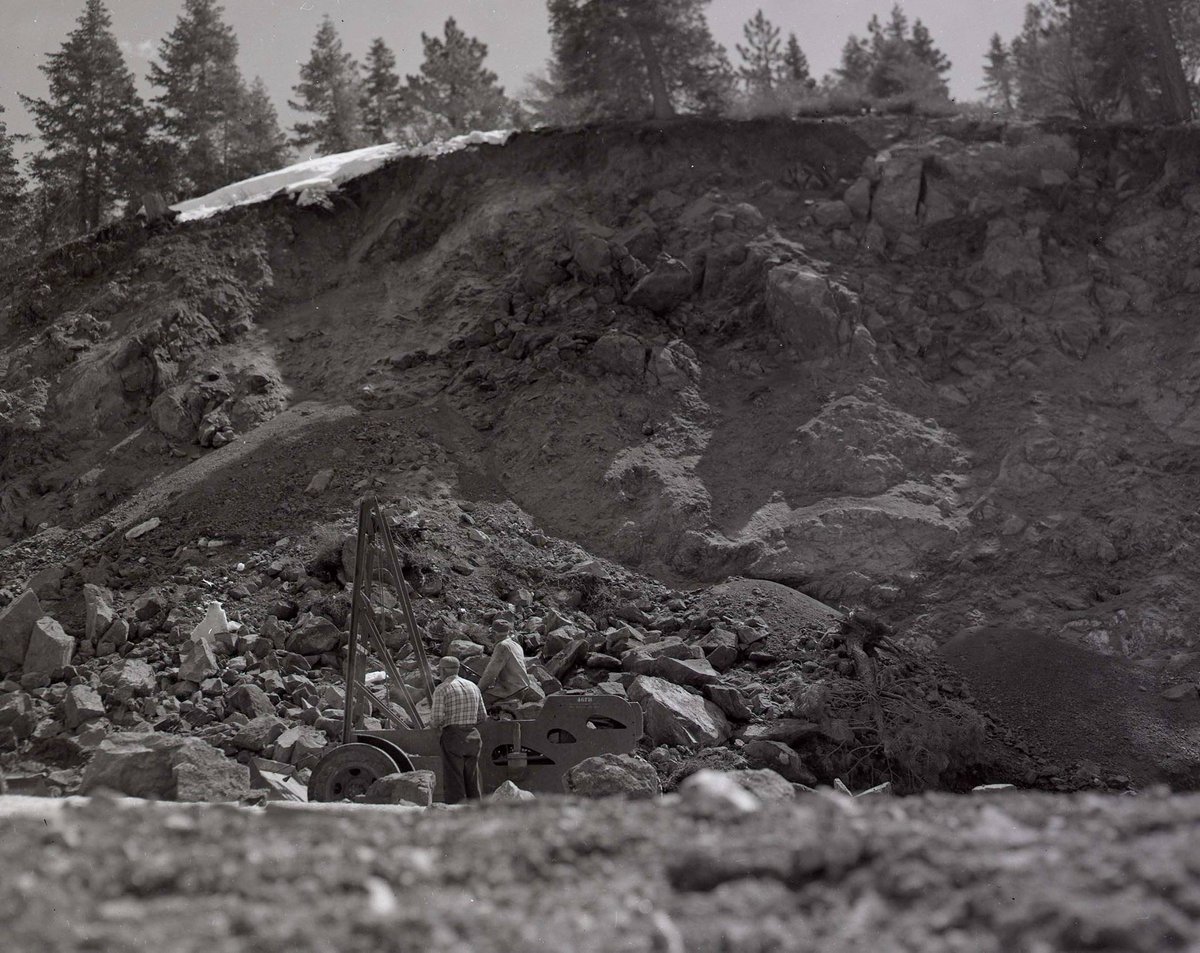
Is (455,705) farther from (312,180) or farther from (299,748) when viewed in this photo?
(312,180)

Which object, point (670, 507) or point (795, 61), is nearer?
point (670, 507)

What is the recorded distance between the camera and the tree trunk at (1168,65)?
22562 millimetres

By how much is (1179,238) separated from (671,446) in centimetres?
1100

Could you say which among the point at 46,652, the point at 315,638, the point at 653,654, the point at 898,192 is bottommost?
the point at 653,654

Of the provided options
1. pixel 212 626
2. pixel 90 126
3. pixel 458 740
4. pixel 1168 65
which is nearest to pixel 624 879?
pixel 458 740

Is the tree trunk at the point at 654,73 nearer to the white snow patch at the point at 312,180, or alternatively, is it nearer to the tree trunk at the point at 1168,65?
the white snow patch at the point at 312,180

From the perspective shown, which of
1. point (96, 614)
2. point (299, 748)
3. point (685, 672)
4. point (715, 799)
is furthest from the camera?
point (96, 614)

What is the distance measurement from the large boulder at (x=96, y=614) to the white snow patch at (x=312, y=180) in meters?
12.6

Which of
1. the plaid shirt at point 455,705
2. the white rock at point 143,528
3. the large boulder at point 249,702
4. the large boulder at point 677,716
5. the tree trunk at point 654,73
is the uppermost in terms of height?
the tree trunk at point 654,73

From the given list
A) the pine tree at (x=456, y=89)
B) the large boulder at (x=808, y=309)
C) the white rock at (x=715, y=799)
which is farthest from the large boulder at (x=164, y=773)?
the pine tree at (x=456, y=89)

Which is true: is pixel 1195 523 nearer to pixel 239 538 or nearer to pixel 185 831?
pixel 239 538

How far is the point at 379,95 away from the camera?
3697 centimetres

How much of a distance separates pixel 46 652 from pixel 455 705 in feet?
20.8

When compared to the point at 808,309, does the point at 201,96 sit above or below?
above
